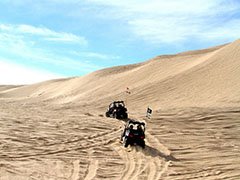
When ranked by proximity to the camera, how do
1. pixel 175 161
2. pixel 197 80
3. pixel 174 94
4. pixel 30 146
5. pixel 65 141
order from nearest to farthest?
pixel 175 161 → pixel 30 146 → pixel 65 141 → pixel 174 94 → pixel 197 80

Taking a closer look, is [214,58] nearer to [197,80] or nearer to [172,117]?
[197,80]

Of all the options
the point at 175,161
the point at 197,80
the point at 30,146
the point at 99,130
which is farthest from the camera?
the point at 197,80

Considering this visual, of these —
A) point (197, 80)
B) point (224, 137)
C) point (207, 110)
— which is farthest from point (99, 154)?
point (197, 80)

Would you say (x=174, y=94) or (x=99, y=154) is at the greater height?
(x=174, y=94)

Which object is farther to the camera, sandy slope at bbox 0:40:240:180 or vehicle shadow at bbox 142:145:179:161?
vehicle shadow at bbox 142:145:179:161

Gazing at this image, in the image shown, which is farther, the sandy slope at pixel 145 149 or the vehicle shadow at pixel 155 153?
the vehicle shadow at pixel 155 153

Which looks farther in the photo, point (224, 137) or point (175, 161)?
point (224, 137)

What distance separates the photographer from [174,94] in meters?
18.3

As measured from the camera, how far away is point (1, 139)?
7.89 meters

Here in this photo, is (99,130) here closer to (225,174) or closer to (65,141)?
(65,141)

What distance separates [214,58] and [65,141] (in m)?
19.6

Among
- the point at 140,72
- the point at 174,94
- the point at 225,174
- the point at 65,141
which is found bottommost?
the point at 225,174

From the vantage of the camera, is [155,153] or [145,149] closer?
[155,153]

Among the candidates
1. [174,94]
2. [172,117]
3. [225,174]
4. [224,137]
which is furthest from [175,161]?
[174,94]
